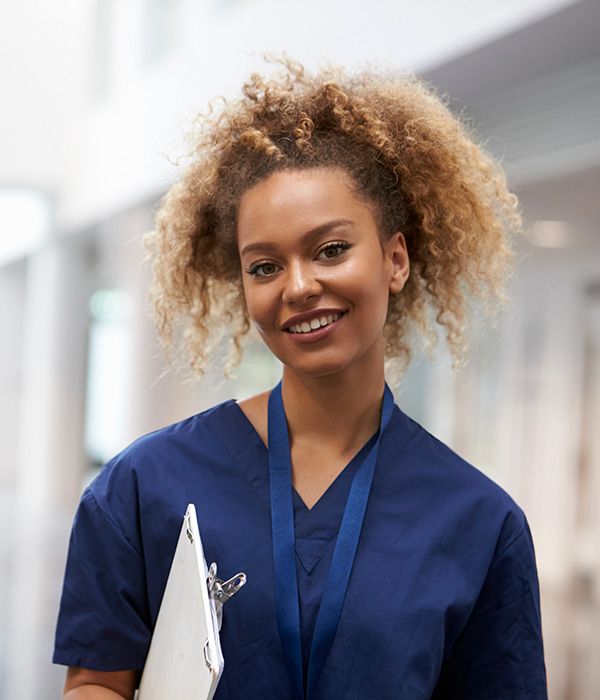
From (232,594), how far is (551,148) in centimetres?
311

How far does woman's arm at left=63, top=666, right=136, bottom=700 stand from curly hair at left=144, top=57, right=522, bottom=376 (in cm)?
45

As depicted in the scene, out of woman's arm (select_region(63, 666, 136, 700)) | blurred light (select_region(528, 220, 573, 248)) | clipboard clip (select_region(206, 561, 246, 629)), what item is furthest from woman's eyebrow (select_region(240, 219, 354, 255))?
blurred light (select_region(528, 220, 573, 248))

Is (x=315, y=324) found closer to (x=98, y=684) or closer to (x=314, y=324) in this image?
(x=314, y=324)

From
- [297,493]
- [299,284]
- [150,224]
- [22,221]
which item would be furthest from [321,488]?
[22,221]

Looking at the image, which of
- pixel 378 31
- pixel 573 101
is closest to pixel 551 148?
pixel 573 101

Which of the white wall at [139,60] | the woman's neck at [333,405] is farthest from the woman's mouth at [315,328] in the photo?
the white wall at [139,60]

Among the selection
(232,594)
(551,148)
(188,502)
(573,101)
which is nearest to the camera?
(232,594)

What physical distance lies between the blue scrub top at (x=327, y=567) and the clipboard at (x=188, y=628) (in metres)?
0.05

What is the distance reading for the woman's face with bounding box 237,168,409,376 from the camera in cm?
126

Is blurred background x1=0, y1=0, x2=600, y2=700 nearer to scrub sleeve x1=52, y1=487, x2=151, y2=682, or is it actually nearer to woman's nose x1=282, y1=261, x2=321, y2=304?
woman's nose x1=282, y1=261, x2=321, y2=304

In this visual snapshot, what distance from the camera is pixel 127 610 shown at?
1.30 metres

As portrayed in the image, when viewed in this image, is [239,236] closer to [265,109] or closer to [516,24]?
[265,109]

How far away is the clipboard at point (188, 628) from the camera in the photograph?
1076 mm

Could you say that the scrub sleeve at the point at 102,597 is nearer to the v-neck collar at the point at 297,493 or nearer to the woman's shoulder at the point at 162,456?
the woman's shoulder at the point at 162,456
